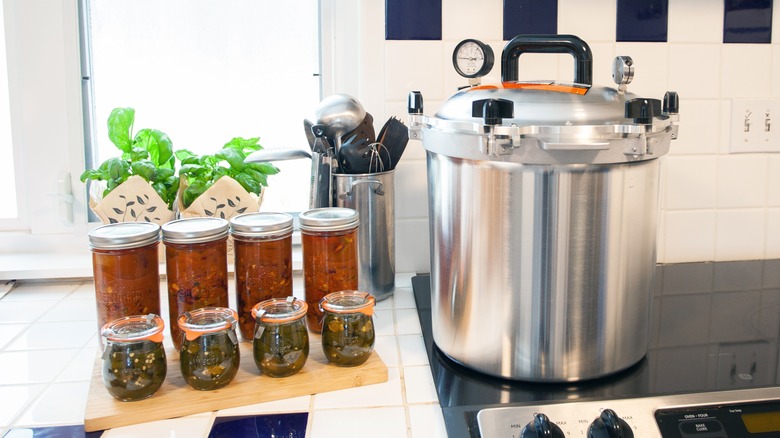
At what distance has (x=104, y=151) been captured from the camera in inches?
59.4

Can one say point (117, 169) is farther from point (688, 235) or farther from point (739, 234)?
point (739, 234)

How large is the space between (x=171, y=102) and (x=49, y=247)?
0.38 m

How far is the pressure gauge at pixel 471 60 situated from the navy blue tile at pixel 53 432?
0.63 m

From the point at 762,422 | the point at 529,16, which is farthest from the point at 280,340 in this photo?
the point at 529,16

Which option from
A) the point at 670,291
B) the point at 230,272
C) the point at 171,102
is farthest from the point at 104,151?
the point at 670,291

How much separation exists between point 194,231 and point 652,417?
0.60 metres

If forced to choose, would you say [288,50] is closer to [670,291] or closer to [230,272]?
[230,272]

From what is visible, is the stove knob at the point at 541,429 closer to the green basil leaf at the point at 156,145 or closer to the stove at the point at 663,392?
the stove at the point at 663,392

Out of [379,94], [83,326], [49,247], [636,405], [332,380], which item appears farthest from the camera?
[49,247]

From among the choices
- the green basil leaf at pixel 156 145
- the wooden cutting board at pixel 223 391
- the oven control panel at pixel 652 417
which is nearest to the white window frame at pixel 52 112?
the green basil leaf at pixel 156 145

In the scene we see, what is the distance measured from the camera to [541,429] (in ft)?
2.41

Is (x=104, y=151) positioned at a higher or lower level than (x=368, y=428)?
higher

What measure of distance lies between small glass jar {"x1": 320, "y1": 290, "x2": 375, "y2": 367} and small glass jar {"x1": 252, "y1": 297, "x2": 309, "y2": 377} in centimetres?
3

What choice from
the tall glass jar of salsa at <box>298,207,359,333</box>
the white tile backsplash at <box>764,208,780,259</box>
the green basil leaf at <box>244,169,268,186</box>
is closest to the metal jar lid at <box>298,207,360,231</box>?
the tall glass jar of salsa at <box>298,207,359,333</box>
